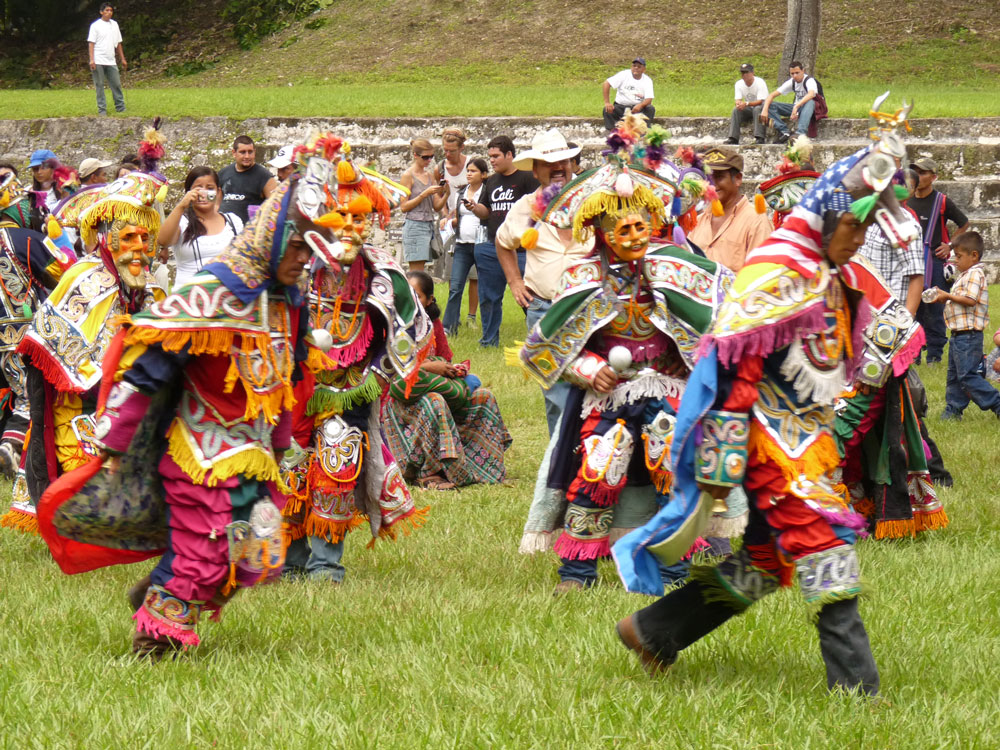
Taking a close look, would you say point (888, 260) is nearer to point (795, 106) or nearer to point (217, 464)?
point (217, 464)

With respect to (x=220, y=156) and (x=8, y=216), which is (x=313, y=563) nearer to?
(x=8, y=216)

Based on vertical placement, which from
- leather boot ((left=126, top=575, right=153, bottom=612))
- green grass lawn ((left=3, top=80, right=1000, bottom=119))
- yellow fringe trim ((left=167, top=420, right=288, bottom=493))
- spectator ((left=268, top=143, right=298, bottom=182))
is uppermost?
spectator ((left=268, top=143, right=298, bottom=182))

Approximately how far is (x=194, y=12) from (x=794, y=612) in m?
36.1

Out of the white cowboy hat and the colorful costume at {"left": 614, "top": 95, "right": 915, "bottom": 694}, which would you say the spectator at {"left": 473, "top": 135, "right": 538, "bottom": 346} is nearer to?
the white cowboy hat

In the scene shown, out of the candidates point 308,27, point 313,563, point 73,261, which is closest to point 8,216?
point 73,261

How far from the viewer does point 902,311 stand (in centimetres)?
729

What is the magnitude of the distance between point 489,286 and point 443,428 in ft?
16.7

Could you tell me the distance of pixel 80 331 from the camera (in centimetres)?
716

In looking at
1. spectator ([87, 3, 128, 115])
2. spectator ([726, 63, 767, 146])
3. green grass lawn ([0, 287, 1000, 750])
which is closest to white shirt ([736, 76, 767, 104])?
spectator ([726, 63, 767, 146])

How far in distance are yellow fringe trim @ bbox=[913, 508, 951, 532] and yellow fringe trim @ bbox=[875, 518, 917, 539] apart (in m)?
0.08

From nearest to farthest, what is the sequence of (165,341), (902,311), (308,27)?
(165,341), (902,311), (308,27)

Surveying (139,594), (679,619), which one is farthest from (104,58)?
(679,619)

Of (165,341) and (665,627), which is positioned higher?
(165,341)

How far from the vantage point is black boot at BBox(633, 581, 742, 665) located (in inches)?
185
